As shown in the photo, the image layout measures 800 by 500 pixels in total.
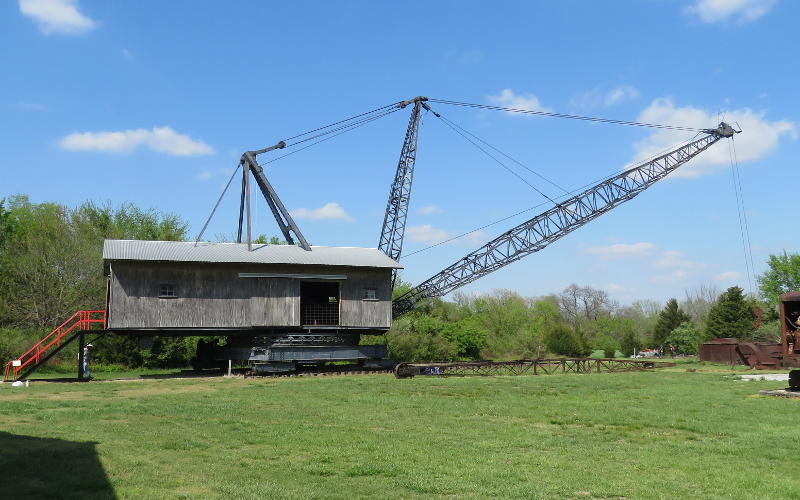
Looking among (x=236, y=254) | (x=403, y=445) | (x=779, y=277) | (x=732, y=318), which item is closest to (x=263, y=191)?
(x=236, y=254)

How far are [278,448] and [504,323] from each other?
58256 mm

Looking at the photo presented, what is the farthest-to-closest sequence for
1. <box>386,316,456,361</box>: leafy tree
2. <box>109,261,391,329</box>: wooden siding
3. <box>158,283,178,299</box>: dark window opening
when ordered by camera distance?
<box>386,316,456,361</box>: leafy tree, <box>158,283,178,299</box>: dark window opening, <box>109,261,391,329</box>: wooden siding

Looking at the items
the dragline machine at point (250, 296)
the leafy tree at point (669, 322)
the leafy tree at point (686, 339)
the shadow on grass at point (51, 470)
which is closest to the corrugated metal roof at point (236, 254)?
the dragline machine at point (250, 296)

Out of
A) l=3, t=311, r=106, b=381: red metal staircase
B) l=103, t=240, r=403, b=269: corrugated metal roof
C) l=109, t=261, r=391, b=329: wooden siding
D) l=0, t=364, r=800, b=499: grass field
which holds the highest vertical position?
l=103, t=240, r=403, b=269: corrugated metal roof

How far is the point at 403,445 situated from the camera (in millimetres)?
11234

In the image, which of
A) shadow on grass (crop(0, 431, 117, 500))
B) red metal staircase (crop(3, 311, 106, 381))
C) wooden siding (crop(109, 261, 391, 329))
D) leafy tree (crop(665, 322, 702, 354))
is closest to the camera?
shadow on grass (crop(0, 431, 117, 500))

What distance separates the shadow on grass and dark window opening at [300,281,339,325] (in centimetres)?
2396

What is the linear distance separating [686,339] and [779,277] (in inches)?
996

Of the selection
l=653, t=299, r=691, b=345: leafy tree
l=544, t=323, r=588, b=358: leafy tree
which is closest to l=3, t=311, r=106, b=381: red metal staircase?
l=544, t=323, r=588, b=358: leafy tree

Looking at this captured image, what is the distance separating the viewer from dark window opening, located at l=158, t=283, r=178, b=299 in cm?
2973

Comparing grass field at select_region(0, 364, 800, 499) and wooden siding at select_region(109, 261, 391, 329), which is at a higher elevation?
wooden siding at select_region(109, 261, 391, 329)

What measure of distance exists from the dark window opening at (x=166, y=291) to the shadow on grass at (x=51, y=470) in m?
18.9

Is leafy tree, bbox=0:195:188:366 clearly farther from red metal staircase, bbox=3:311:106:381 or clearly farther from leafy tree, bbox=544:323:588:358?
leafy tree, bbox=544:323:588:358

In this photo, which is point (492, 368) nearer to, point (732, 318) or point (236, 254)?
point (236, 254)
